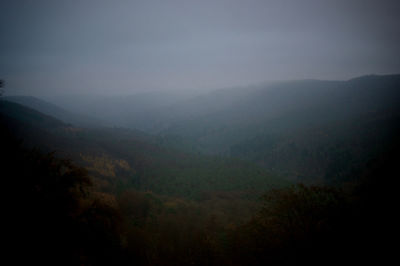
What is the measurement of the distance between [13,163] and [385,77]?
9763 inches

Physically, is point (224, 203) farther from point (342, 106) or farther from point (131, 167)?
point (342, 106)

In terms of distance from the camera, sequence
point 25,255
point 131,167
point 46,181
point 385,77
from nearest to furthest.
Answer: point 25,255
point 46,181
point 131,167
point 385,77

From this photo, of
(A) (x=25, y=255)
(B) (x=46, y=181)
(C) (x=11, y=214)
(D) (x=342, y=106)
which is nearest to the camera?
(A) (x=25, y=255)

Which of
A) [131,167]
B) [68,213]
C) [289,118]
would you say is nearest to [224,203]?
[68,213]

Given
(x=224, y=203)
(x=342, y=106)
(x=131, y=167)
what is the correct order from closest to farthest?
(x=224, y=203) < (x=131, y=167) < (x=342, y=106)

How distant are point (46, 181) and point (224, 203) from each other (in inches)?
928

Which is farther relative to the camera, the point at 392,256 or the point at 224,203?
the point at 224,203

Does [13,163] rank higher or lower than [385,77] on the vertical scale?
lower

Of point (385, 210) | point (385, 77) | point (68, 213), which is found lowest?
point (385, 210)

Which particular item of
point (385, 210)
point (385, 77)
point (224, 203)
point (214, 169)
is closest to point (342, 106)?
point (385, 77)

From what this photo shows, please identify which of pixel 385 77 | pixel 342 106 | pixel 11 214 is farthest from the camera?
pixel 385 77

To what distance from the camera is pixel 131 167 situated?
5041 cm

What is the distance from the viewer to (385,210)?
742 cm

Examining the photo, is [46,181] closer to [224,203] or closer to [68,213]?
[68,213]
